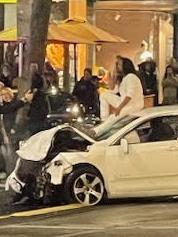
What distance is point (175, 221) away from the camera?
12.5 metres

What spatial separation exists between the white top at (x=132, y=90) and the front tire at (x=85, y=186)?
8.23 ft

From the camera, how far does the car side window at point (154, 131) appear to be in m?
14.4

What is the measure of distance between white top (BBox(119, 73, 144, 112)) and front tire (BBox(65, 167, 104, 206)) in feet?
8.23

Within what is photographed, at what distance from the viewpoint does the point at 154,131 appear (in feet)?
47.4

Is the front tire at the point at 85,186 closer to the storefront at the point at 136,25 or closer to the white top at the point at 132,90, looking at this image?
the white top at the point at 132,90

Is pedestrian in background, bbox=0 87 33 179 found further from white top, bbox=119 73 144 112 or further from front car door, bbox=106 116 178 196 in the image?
front car door, bbox=106 116 178 196

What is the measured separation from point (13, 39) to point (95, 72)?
9.61 meters

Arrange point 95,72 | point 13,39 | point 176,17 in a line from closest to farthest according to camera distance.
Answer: point 13,39
point 95,72
point 176,17

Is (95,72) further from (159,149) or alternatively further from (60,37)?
(159,149)

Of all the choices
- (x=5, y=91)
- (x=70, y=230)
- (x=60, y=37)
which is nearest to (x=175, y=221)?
(x=70, y=230)

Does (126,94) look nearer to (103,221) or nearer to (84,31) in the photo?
(103,221)

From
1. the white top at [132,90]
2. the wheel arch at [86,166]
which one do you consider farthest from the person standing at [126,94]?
the wheel arch at [86,166]

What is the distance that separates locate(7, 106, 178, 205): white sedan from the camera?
14.2m

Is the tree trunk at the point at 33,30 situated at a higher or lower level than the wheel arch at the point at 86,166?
higher
